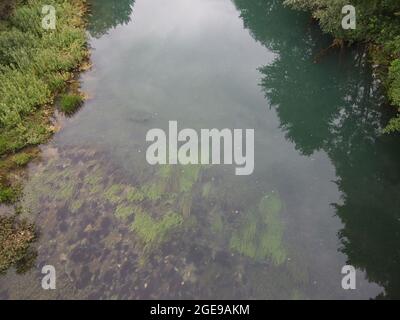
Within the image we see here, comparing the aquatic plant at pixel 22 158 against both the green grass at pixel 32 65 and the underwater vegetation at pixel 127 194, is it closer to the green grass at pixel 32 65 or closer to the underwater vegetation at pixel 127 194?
the green grass at pixel 32 65

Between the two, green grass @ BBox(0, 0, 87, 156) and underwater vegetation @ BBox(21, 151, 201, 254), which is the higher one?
green grass @ BBox(0, 0, 87, 156)

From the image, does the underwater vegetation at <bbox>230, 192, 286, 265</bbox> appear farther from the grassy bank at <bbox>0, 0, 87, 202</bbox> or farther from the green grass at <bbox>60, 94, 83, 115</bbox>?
the green grass at <bbox>60, 94, 83, 115</bbox>

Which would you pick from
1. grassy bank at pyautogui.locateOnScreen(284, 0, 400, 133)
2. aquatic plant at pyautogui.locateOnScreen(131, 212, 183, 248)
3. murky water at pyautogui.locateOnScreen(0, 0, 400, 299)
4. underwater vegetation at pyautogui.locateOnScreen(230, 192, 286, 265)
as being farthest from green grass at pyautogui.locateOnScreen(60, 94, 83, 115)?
grassy bank at pyautogui.locateOnScreen(284, 0, 400, 133)

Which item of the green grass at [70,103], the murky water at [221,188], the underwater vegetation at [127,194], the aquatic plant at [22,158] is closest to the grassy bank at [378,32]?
the murky water at [221,188]
